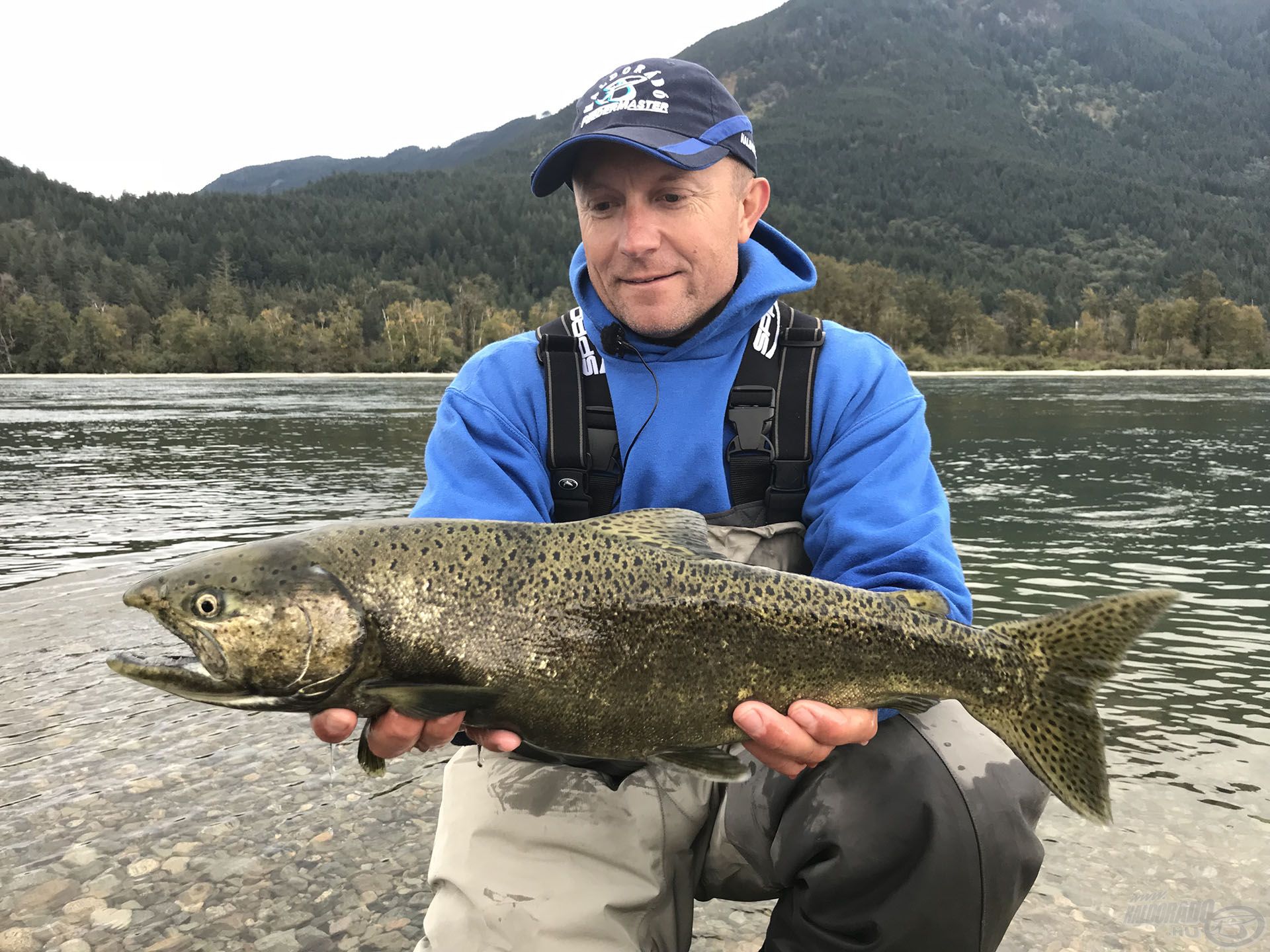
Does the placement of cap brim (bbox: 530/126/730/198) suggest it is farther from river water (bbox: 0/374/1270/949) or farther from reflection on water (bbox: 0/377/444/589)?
reflection on water (bbox: 0/377/444/589)

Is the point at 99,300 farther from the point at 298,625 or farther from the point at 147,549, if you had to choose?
the point at 298,625

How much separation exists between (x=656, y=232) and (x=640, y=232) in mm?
71

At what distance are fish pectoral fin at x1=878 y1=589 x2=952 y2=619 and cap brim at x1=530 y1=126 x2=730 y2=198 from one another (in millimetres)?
1774

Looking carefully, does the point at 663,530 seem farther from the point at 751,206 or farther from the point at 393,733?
the point at 751,206

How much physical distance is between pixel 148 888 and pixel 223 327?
11687cm

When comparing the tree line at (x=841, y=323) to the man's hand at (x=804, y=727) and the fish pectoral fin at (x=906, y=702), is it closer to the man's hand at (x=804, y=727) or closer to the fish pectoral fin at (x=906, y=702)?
the fish pectoral fin at (x=906, y=702)

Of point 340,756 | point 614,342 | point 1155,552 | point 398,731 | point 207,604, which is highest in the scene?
point 614,342

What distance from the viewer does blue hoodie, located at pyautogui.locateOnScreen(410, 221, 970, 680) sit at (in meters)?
3.41

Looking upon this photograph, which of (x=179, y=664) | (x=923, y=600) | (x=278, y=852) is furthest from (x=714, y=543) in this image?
(x=278, y=852)

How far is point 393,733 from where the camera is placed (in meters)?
2.65

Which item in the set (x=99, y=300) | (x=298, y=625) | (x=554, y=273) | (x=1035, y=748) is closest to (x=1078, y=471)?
(x=1035, y=748)

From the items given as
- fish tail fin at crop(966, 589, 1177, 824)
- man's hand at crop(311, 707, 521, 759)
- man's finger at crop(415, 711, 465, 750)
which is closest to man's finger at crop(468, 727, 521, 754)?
man's hand at crop(311, 707, 521, 759)

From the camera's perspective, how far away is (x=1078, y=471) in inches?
790

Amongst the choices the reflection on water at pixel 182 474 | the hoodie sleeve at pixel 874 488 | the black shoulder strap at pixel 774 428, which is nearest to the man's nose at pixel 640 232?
the black shoulder strap at pixel 774 428
